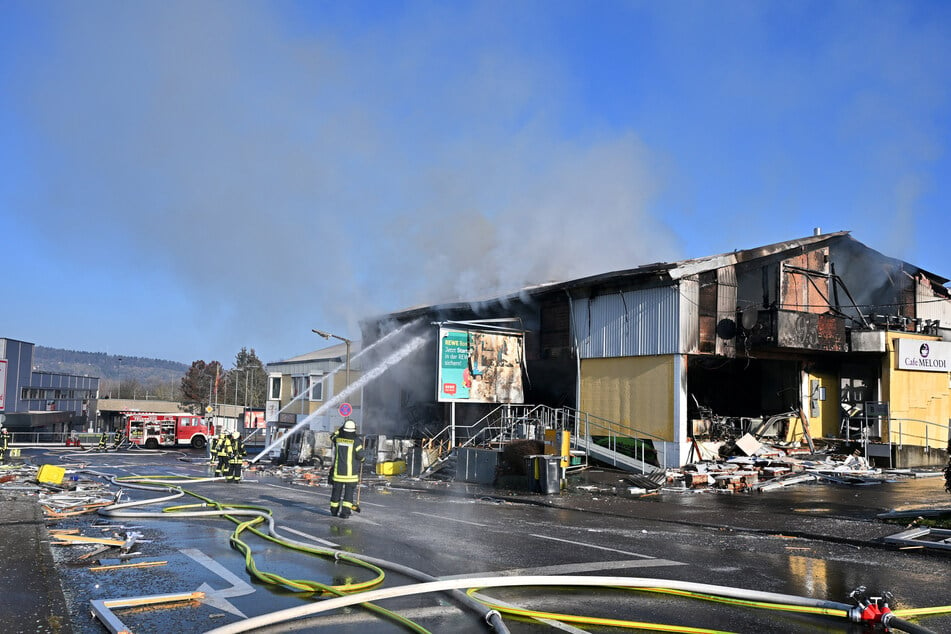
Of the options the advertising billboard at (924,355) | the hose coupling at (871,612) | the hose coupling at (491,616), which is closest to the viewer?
the hose coupling at (491,616)

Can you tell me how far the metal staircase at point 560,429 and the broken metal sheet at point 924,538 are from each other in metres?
11.2

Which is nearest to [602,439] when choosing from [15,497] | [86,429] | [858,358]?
[858,358]

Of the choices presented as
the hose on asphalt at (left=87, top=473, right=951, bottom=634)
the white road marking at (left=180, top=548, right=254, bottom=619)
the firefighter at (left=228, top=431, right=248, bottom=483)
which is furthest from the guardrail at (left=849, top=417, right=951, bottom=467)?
the white road marking at (left=180, top=548, right=254, bottom=619)

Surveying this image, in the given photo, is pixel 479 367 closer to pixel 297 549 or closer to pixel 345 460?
pixel 345 460

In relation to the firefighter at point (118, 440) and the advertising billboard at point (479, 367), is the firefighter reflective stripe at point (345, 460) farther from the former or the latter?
the firefighter at point (118, 440)

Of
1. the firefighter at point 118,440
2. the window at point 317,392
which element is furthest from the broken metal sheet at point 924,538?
the firefighter at point 118,440

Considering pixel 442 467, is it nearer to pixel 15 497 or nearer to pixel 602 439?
pixel 602 439

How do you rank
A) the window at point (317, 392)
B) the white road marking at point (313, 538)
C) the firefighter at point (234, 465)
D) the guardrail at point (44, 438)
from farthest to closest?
1. the guardrail at point (44, 438)
2. the window at point (317, 392)
3. the firefighter at point (234, 465)
4. the white road marking at point (313, 538)

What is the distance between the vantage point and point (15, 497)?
A: 14609 millimetres

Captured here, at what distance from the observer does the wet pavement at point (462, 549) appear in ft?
20.7

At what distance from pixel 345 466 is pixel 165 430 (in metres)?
41.1

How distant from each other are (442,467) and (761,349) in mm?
11049

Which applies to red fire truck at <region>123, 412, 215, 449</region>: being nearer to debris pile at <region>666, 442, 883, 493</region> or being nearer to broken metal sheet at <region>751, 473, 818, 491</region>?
debris pile at <region>666, 442, 883, 493</region>

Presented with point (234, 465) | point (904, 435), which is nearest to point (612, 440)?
point (904, 435)
